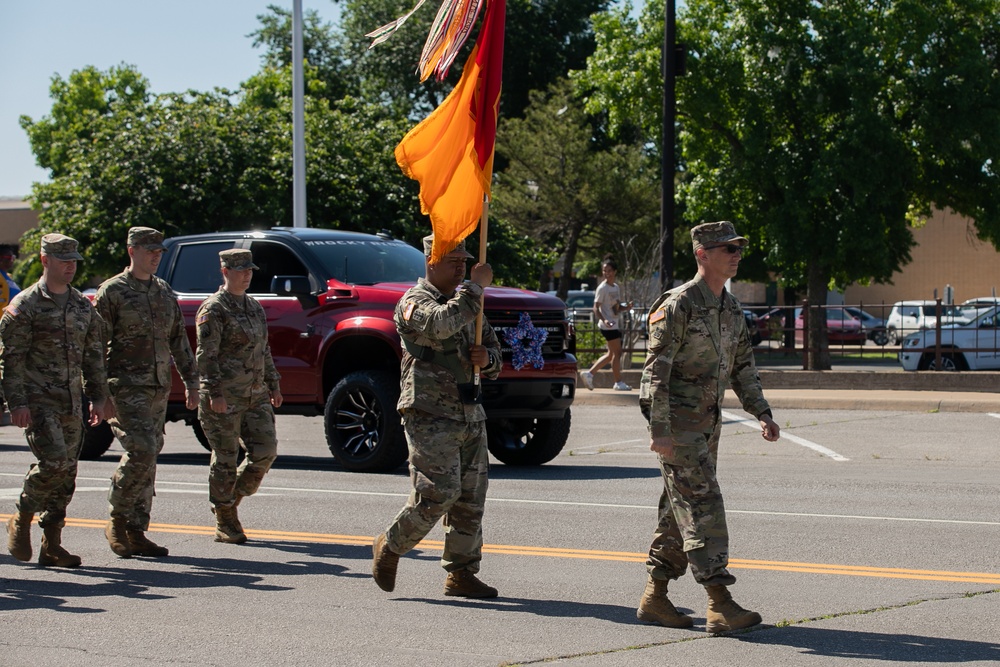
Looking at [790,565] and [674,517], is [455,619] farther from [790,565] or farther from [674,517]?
[790,565]

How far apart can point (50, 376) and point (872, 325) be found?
2658 cm

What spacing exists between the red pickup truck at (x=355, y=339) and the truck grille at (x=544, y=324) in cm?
1

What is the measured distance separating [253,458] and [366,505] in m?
1.68

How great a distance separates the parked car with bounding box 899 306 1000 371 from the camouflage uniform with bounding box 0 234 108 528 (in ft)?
55.1

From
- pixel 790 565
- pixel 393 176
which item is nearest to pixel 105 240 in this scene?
pixel 393 176

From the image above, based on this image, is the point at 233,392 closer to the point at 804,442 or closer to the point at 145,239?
the point at 145,239

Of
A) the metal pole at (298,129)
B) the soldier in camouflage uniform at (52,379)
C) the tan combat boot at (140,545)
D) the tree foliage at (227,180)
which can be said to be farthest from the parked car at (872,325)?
the soldier in camouflage uniform at (52,379)

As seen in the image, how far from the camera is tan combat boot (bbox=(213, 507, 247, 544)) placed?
343 inches

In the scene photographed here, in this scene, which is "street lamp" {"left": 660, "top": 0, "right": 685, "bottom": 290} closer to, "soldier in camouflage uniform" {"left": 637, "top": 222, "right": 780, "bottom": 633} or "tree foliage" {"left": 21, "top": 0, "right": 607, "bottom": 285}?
"tree foliage" {"left": 21, "top": 0, "right": 607, "bottom": 285}

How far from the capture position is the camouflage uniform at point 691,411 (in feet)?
19.8

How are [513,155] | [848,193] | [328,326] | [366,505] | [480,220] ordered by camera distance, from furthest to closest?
[513,155] → [848,193] → [328,326] → [366,505] → [480,220]

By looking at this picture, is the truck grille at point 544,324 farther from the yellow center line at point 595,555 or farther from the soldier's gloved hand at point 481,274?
the soldier's gloved hand at point 481,274

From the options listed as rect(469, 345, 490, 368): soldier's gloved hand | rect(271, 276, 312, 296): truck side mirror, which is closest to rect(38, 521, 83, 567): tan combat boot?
rect(469, 345, 490, 368): soldier's gloved hand

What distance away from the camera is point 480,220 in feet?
23.4
